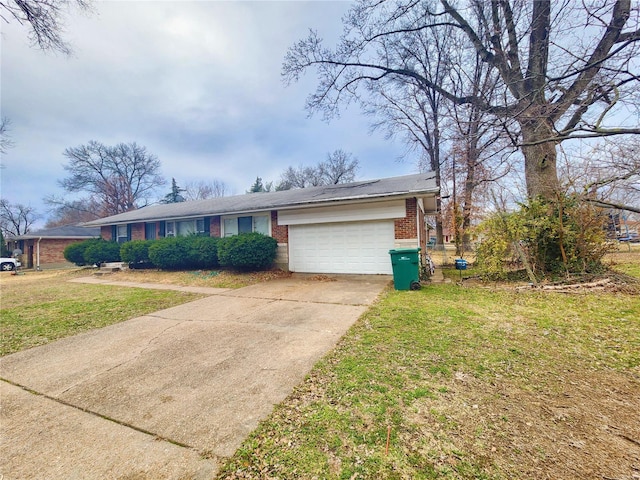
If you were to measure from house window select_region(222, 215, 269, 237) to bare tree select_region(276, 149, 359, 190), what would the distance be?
73.0ft

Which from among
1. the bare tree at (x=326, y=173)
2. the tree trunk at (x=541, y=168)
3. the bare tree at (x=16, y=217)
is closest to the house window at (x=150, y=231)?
the tree trunk at (x=541, y=168)

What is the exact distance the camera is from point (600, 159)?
5992 mm

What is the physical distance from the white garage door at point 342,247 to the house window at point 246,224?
5.12 feet

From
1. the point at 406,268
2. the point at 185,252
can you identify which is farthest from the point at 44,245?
the point at 406,268

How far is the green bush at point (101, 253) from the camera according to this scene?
15312 millimetres

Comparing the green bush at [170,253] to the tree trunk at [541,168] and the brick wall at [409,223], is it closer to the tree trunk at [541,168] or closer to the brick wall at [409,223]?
the brick wall at [409,223]

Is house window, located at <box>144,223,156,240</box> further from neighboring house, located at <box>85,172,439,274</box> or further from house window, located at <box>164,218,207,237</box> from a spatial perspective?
neighboring house, located at <box>85,172,439,274</box>

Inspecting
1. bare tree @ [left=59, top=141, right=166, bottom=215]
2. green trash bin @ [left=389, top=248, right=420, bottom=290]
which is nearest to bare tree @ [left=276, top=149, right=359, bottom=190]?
bare tree @ [left=59, top=141, right=166, bottom=215]

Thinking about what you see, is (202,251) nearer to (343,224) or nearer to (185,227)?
(185,227)

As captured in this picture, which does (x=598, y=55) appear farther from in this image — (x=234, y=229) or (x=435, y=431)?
(x=234, y=229)

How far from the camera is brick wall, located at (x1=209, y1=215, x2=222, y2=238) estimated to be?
1337cm

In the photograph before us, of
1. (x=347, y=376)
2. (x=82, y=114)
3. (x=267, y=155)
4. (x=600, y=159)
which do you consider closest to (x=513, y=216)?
(x=600, y=159)

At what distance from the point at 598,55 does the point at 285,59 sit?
34.5ft

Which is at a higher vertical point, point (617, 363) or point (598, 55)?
point (598, 55)
